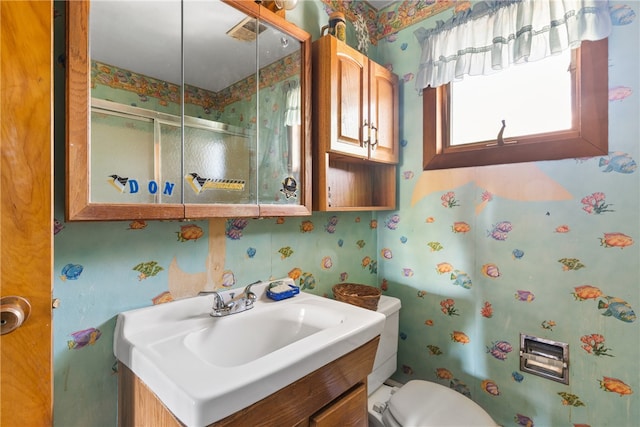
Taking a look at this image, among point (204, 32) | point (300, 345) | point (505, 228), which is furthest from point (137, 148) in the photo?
point (505, 228)

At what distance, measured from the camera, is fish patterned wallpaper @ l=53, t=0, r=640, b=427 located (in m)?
0.79

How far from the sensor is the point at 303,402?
691mm

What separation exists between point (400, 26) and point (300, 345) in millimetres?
1774

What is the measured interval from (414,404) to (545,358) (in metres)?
0.63

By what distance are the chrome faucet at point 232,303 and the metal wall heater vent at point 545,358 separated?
4.01ft

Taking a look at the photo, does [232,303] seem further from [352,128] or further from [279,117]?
[352,128]

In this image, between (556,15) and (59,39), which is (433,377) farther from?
(59,39)

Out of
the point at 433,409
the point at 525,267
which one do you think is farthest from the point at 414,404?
the point at 525,267

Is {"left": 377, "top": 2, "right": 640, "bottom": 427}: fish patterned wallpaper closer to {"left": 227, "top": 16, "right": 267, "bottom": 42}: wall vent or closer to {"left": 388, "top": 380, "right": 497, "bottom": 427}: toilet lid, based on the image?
{"left": 388, "top": 380, "right": 497, "bottom": 427}: toilet lid

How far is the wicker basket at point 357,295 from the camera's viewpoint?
1.25 m

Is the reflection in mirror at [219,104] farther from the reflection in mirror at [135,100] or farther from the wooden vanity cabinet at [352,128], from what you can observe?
the wooden vanity cabinet at [352,128]

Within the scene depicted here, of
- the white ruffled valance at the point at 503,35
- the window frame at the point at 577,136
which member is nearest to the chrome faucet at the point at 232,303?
the window frame at the point at 577,136

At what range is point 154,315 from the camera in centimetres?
86

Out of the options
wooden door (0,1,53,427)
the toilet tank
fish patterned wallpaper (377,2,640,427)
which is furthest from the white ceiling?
the toilet tank
